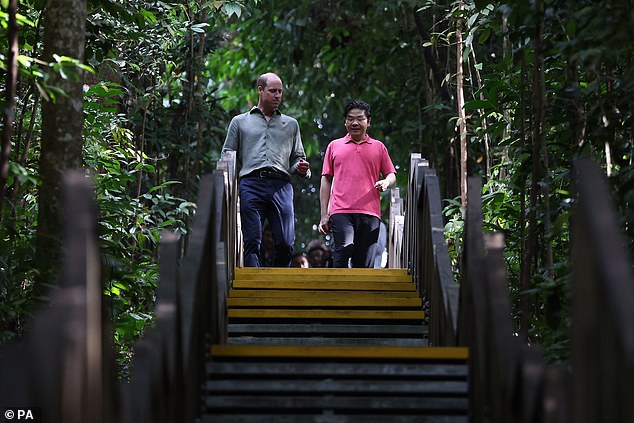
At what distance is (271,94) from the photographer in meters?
9.27

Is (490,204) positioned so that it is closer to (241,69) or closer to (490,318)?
(490,318)

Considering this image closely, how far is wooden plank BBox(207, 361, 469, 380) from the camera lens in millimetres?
5684

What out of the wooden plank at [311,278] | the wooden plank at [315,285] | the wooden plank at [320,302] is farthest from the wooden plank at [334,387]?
the wooden plank at [311,278]

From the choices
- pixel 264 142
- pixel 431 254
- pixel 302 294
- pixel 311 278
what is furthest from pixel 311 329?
pixel 264 142

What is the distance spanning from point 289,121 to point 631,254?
3.94 meters

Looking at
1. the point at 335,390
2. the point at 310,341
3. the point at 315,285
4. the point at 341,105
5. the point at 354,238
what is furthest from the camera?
the point at 341,105

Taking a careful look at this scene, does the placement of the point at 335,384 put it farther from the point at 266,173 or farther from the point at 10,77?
the point at 266,173

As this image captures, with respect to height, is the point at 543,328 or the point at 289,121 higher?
the point at 289,121

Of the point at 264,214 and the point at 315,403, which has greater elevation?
the point at 264,214

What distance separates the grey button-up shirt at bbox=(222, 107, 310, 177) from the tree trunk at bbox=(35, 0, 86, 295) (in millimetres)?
2422

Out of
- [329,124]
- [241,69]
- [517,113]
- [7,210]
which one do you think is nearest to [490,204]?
[517,113]

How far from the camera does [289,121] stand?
9375 millimetres

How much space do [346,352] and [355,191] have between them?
12.4 feet

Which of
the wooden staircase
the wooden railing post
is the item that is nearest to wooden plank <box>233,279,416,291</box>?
the wooden staircase
